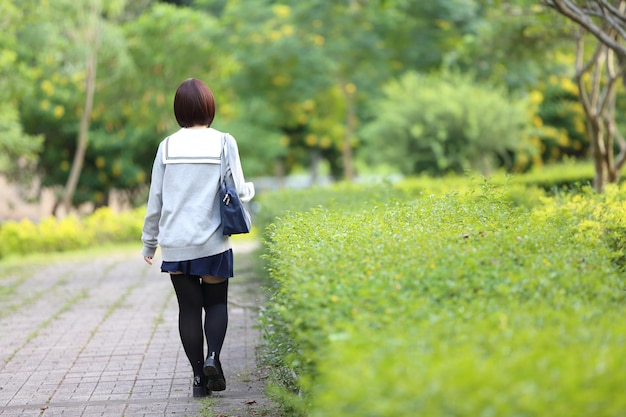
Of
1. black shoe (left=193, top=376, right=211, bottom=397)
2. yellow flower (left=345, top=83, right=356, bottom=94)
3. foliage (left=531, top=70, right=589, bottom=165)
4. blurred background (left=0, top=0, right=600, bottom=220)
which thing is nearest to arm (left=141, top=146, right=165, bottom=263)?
black shoe (left=193, top=376, right=211, bottom=397)

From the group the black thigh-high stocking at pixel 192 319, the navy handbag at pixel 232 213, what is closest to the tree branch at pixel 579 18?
the navy handbag at pixel 232 213

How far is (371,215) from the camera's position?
6.05 meters

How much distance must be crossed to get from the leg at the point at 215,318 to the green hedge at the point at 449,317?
16.8 inches

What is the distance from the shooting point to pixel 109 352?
7.40m

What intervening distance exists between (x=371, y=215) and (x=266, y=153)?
19.4m

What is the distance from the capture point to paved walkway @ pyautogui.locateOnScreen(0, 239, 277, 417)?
18.9 feet

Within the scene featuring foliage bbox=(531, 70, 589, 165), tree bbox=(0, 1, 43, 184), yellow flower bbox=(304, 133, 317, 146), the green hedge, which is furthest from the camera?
yellow flower bbox=(304, 133, 317, 146)

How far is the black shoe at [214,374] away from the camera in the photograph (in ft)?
18.6

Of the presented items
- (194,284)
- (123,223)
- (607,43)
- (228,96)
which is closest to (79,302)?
(194,284)

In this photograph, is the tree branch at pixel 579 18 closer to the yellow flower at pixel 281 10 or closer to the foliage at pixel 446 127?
the foliage at pixel 446 127

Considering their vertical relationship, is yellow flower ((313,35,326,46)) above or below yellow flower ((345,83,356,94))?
above

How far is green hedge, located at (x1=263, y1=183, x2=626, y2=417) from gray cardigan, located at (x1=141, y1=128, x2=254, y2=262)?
17.5 inches

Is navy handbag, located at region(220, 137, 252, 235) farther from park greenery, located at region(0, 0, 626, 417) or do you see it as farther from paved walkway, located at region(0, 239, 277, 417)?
paved walkway, located at region(0, 239, 277, 417)

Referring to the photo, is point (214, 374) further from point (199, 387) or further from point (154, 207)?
point (154, 207)
